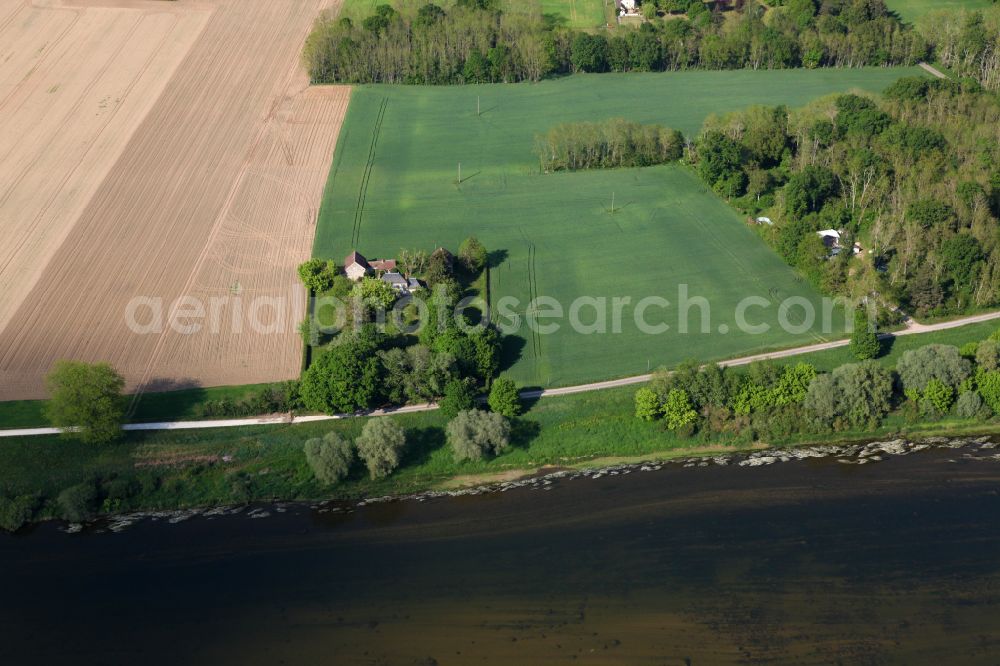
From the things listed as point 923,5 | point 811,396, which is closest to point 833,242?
point 811,396

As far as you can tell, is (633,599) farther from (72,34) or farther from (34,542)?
(72,34)

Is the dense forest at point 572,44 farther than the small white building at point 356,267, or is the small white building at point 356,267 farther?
the dense forest at point 572,44

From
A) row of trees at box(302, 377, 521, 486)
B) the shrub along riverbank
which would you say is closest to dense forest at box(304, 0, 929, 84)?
the shrub along riverbank

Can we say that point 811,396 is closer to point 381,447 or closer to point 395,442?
point 395,442

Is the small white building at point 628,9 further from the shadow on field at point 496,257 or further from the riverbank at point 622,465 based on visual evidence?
the riverbank at point 622,465

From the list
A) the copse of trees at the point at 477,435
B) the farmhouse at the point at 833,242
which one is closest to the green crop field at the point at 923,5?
the farmhouse at the point at 833,242

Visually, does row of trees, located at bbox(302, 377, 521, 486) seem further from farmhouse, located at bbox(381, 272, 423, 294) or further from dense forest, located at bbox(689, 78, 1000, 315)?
dense forest, located at bbox(689, 78, 1000, 315)
